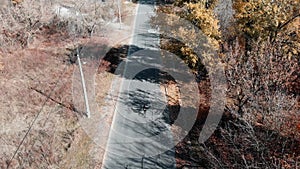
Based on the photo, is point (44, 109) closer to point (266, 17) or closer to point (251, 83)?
point (251, 83)

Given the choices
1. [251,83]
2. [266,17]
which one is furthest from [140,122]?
[266,17]

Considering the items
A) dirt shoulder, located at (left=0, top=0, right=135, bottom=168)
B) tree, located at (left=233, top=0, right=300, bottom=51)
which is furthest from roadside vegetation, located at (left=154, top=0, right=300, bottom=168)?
dirt shoulder, located at (left=0, top=0, right=135, bottom=168)

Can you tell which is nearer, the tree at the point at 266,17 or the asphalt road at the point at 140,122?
the asphalt road at the point at 140,122

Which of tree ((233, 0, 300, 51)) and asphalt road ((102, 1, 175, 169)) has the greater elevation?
tree ((233, 0, 300, 51))

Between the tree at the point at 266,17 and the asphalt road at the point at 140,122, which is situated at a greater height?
the tree at the point at 266,17

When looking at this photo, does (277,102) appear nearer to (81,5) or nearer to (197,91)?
(197,91)

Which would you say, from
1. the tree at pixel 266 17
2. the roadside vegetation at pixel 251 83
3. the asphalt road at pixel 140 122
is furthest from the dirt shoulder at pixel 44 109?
the tree at pixel 266 17

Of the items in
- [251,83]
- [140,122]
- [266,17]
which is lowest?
[140,122]

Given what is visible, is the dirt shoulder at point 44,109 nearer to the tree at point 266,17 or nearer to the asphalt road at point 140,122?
the asphalt road at point 140,122

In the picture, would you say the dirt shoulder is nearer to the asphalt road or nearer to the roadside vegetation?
the asphalt road
